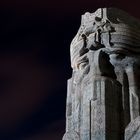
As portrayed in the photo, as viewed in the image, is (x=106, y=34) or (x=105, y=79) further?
(x=106, y=34)

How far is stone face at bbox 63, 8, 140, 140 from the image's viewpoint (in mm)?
13438

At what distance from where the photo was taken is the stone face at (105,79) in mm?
13438

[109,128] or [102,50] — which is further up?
[102,50]

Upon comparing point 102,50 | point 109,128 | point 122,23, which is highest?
point 122,23

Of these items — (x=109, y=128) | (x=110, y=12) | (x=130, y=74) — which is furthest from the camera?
(x=110, y=12)

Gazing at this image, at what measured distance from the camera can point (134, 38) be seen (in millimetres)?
14914

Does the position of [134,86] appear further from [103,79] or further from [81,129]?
[81,129]

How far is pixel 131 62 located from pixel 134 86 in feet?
2.67

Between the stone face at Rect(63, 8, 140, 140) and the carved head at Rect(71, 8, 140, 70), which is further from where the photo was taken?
the carved head at Rect(71, 8, 140, 70)

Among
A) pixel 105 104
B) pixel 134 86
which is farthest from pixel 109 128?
pixel 134 86

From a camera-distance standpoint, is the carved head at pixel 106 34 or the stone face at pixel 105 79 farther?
the carved head at pixel 106 34

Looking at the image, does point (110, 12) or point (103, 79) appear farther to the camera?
point (110, 12)

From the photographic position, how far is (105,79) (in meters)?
14.0

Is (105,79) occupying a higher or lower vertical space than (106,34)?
lower
